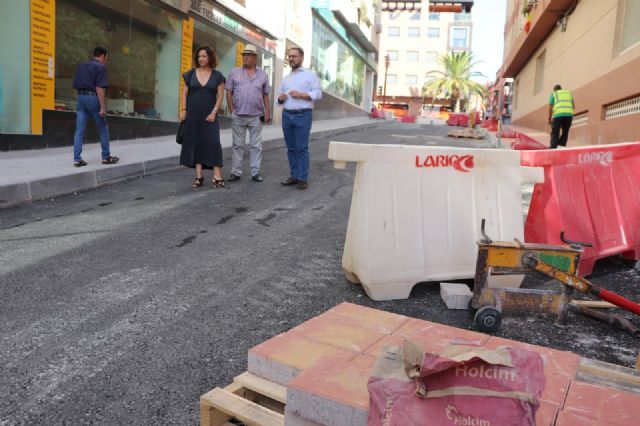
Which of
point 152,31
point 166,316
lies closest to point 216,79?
point 166,316

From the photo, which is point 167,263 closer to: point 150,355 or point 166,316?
point 166,316

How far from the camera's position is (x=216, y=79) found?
7.55 metres

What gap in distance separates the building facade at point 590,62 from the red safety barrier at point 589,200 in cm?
591

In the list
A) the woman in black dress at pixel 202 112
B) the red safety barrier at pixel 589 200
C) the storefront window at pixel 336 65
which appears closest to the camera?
the red safety barrier at pixel 589 200

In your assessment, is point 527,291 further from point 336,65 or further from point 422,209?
point 336,65

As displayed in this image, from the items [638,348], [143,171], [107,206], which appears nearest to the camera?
[638,348]

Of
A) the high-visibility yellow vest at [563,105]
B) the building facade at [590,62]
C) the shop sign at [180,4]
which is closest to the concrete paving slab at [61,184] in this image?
the shop sign at [180,4]

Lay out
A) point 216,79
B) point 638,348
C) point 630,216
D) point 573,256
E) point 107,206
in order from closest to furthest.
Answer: point 638,348
point 573,256
point 630,216
point 107,206
point 216,79

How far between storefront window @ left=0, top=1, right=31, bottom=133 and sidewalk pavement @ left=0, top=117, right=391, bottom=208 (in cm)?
58

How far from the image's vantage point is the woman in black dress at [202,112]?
7500 mm

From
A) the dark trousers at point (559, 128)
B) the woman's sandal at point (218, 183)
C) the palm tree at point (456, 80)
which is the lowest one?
the woman's sandal at point (218, 183)

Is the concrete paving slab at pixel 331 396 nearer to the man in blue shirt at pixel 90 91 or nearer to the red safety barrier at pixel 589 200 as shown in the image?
the red safety barrier at pixel 589 200

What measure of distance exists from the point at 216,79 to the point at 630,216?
5145 mm

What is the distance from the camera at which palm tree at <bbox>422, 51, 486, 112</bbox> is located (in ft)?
254
